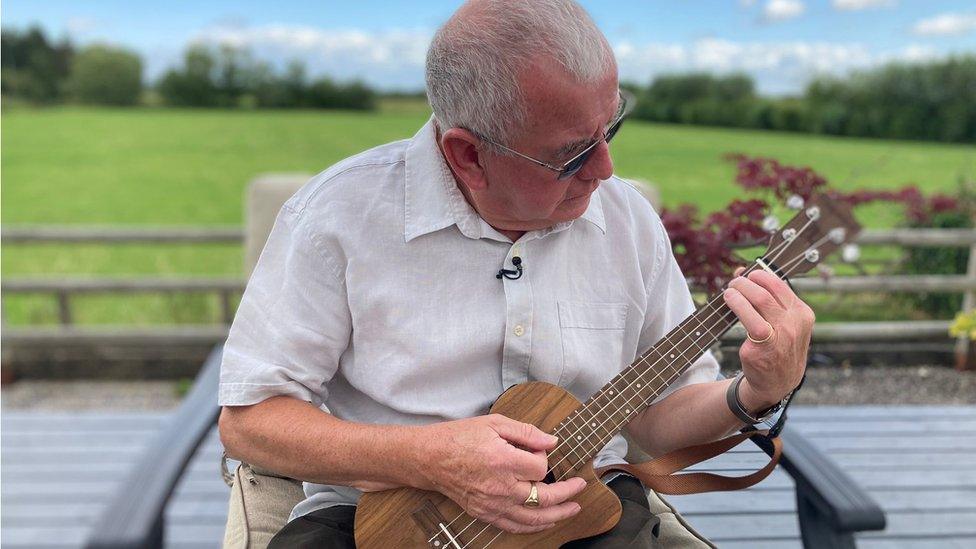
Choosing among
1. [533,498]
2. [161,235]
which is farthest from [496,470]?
[161,235]

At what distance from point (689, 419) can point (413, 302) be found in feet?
1.75

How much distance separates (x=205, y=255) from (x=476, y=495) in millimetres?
8256

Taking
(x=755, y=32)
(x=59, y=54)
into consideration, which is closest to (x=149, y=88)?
(x=59, y=54)

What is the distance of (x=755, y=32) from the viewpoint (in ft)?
44.2

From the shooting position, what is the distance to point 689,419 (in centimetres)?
134

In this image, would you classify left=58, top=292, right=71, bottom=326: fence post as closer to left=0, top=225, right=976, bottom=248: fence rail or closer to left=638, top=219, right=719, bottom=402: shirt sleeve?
left=0, top=225, right=976, bottom=248: fence rail

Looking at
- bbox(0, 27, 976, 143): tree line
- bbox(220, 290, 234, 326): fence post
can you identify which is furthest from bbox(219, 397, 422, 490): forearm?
bbox(0, 27, 976, 143): tree line

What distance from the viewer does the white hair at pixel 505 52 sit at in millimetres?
1052

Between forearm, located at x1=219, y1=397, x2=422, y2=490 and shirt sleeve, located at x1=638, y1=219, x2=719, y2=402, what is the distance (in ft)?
1.62

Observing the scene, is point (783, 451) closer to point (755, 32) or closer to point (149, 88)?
point (755, 32)

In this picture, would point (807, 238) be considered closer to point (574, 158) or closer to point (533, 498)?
point (574, 158)

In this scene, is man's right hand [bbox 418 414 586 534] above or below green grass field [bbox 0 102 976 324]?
above

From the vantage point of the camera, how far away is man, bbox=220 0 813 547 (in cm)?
110

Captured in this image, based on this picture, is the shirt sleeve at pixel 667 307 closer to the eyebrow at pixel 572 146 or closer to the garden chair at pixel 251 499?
the garden chair at pixel 251 499
